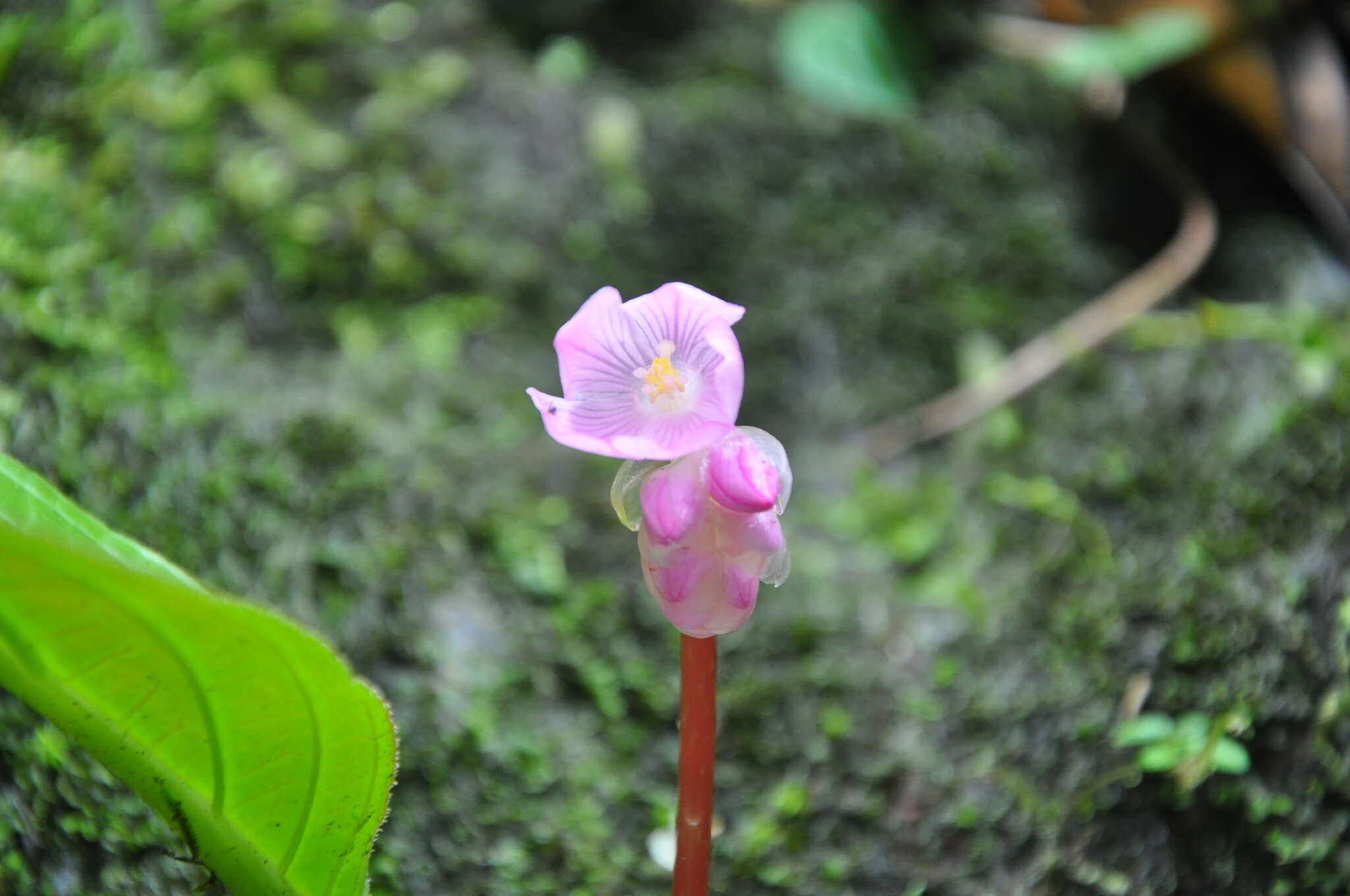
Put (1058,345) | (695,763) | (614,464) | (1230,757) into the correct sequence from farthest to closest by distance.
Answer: (1058,345), (614,464), (1230,757), (695,763)

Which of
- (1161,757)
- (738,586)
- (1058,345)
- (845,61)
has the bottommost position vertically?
(1161,757)

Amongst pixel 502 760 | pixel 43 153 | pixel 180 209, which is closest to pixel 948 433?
pixel 502 760

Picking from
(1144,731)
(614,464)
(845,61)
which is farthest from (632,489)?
(845,61)

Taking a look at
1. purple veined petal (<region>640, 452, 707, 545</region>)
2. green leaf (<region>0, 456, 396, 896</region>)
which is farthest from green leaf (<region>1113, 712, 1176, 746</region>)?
green leaf (<region>0, 456, 396, 896</region>)

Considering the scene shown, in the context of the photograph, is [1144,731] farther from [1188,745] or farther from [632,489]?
[632,489]

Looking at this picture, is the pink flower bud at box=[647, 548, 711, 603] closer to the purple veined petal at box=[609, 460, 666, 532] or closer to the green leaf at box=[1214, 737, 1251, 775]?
the purple veined petal at box=[609, 460, 666, 532]

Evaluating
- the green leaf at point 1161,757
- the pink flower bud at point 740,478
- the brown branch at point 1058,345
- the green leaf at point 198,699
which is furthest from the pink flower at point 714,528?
the brown branch at point 1058,345

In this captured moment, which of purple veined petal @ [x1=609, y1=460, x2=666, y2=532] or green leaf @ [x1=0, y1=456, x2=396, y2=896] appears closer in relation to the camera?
green leaf @ [x1=0, y1=456, x2=396, y2=896]

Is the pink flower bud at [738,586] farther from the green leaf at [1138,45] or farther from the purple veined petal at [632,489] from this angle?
the green leaf at [1138,45]
